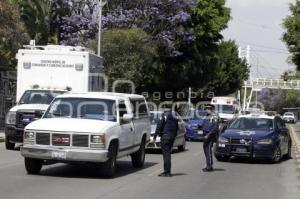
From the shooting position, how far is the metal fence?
35.1 meters

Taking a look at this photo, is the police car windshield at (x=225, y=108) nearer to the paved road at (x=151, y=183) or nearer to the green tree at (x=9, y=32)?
the green tree at (x=9, y=32)

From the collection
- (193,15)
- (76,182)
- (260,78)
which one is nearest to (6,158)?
(76,182)

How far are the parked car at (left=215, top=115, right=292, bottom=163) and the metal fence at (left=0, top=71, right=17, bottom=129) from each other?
1710 centimetres

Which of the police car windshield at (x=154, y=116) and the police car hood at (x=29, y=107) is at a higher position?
the police car hood at (x=29, y=107)

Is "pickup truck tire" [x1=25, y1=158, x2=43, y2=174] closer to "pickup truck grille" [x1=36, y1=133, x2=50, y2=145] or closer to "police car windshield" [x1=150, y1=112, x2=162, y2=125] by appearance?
"pickup truck grille" [x1=36, y1=133, x2=50, y2=145]

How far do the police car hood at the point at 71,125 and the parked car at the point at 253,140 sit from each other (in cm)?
590

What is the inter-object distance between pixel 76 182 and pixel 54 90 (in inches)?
374

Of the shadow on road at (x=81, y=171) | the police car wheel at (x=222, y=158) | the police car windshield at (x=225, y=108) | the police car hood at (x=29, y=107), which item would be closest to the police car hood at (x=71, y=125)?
the shadow on road at (x=81, y=171)

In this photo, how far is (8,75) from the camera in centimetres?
3638

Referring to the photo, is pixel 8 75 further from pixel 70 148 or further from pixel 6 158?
pixel 70 148

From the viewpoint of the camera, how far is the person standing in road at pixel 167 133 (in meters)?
15.7

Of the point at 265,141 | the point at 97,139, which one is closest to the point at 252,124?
the point at 265,141

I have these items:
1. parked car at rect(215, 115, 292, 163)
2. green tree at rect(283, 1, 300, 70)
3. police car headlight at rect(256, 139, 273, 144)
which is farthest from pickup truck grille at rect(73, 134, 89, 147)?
green tree at rect(283, 1, 300, 70)

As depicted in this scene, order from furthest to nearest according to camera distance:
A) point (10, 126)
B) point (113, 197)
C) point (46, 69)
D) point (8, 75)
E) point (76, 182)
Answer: point (8, 75), point (46, 69), point (10, 126), point (76, 182), point (113, 197)
